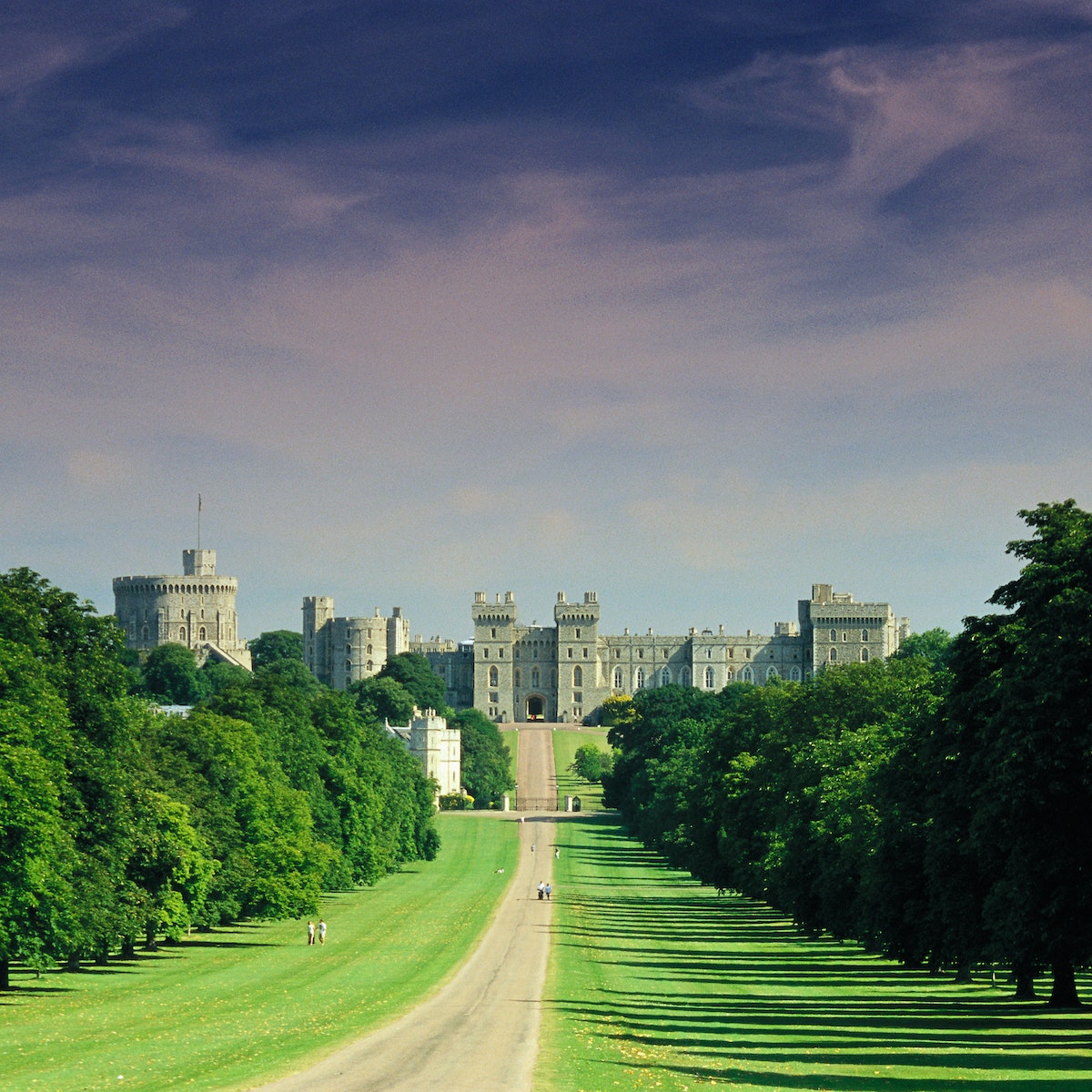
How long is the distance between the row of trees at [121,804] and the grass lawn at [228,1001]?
4.15 ft

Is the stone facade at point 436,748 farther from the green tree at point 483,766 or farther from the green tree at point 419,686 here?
the green tree at point 419,686

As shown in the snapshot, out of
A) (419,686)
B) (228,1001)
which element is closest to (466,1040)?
(228,1001)

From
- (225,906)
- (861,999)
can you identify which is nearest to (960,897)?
(861,999)

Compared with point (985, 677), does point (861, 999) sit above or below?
below

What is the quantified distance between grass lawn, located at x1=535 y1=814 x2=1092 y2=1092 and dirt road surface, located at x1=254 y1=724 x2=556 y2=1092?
0.62 m

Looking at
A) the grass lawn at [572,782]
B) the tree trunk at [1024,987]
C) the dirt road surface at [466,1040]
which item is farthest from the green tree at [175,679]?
the tree trunk at [1024,987]

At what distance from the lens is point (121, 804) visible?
146 feet

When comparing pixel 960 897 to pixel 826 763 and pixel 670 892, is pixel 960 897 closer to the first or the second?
pixel 826 763

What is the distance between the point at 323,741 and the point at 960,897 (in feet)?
163

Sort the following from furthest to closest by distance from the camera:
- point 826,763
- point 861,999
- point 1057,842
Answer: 1. point 826,763
2. point 861,999
3. point 1057,842

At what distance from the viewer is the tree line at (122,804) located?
38.3m

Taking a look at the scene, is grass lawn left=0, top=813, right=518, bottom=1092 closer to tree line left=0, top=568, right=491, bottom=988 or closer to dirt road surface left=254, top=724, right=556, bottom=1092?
dirt road surface left=254, top=724, right=556, bottom=1092

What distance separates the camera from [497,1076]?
25.4 m

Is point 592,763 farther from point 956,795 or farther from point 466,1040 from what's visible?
point 466,1040
